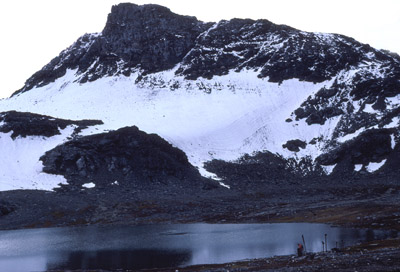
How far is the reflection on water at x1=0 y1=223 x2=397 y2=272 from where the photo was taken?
57.6m

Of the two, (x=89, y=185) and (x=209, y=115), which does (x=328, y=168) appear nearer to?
(x=209, y=115)

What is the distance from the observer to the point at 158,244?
6969 centimetres

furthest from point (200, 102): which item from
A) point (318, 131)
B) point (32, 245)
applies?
point (32, 245)

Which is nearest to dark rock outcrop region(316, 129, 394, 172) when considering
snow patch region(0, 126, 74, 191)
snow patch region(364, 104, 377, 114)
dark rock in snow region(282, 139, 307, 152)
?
dark rock in snow region(282, 139, 307, 152)

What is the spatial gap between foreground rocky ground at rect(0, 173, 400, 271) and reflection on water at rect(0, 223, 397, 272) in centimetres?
887

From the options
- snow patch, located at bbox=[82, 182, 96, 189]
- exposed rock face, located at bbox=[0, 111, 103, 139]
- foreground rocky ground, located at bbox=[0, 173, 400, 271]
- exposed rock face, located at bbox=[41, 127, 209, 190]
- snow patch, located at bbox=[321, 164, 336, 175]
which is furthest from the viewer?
exposed rock face, located at bbox=[0, 111, 103, 139]

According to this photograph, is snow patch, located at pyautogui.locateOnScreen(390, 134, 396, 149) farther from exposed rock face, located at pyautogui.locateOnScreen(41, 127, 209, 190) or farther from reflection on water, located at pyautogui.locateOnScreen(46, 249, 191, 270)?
reflection on water, located at pyautogui.locateOnScreen(46, 249, 191, 270)

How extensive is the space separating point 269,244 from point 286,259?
14671 millimetres

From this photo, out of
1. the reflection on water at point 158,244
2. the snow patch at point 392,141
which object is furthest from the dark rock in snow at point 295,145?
the reflection on water at point 158,244

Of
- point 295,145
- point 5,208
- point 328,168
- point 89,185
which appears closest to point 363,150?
point 328,168

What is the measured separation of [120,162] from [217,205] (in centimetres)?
4195

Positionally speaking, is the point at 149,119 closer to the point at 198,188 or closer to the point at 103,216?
the point at 198,188

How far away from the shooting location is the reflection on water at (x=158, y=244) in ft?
189

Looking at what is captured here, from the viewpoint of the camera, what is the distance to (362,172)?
133m
